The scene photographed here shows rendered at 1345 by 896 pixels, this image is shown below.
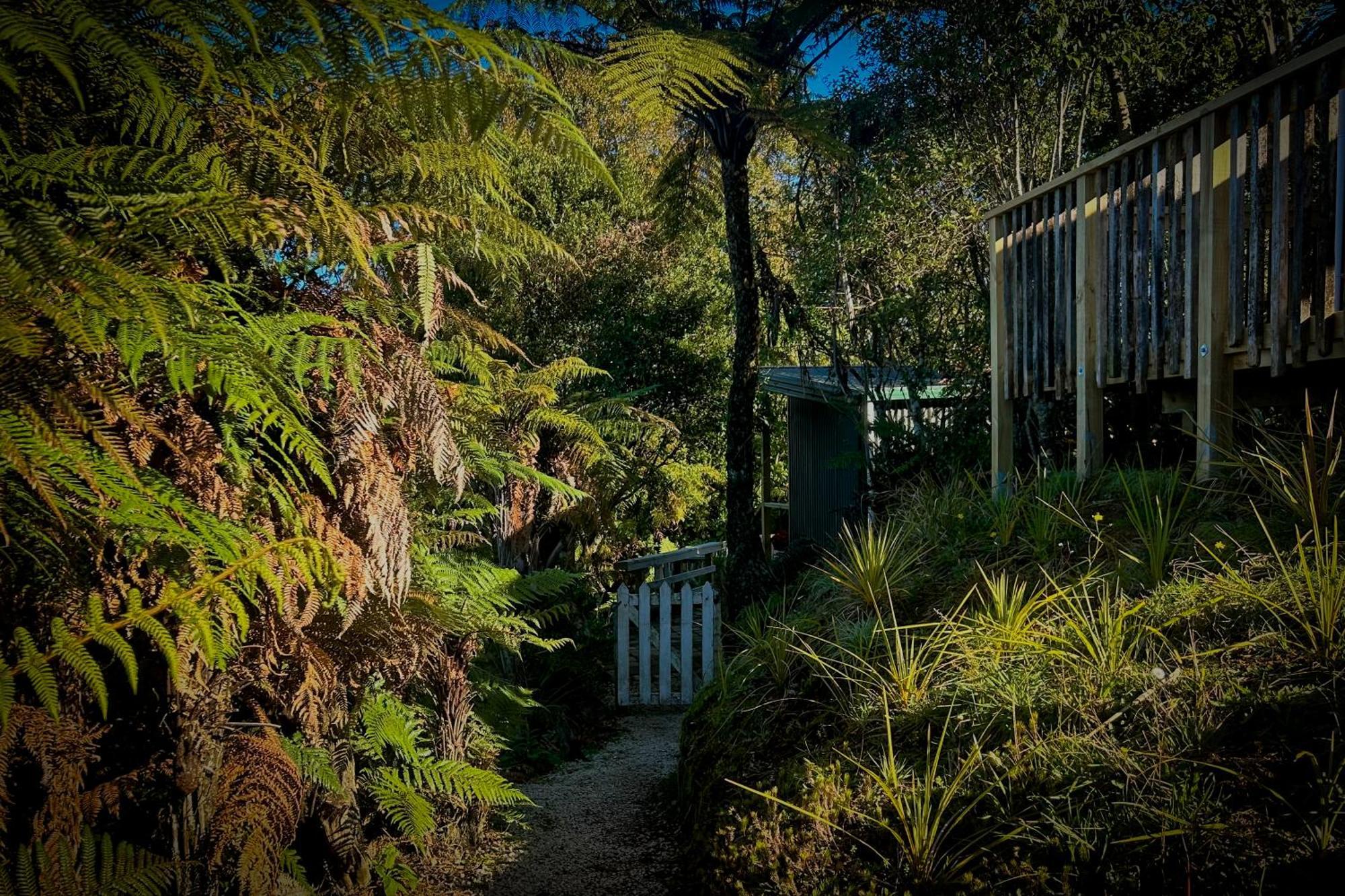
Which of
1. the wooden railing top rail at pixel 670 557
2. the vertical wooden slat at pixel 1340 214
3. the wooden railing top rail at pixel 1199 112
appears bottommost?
the wooden railing top rail at pixel 670 557

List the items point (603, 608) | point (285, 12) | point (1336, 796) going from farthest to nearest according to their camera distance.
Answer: point (603, 608), point (1336, 796), point (285, 12)

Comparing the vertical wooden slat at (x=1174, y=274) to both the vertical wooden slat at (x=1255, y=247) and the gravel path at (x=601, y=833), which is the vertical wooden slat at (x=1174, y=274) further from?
the gravel path at (x=601, y=833)

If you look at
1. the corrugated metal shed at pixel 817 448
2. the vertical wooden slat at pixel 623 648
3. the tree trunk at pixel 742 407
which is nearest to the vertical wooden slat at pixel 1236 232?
the tree trunk at pixel 742 407

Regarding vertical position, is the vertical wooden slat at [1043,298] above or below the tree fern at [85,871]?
above

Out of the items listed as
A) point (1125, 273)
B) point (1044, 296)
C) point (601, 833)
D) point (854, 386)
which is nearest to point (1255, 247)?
point (1125, 273)

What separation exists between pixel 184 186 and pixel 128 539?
75 cm

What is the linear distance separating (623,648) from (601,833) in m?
2.74

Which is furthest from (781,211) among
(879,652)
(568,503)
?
(879,652)

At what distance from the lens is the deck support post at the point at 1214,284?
3738 millimetres

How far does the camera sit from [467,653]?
3.29 meters

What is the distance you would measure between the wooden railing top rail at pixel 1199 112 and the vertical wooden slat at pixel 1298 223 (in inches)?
3.7

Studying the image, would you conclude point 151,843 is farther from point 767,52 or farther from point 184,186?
point 767,52

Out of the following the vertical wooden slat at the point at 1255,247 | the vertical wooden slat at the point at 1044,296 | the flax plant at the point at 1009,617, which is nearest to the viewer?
the flax plant at the point at 1009,617

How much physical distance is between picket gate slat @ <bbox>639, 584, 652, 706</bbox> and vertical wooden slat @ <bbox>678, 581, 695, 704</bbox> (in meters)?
0.25
